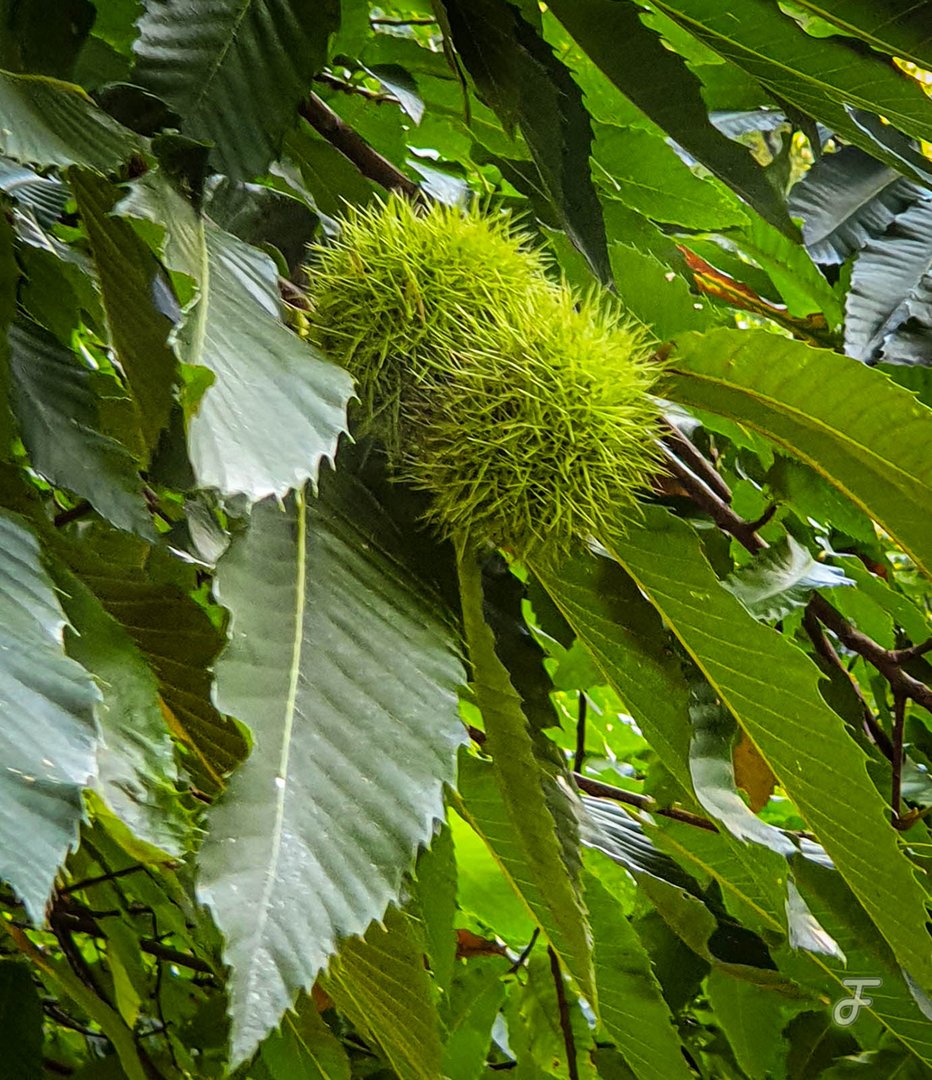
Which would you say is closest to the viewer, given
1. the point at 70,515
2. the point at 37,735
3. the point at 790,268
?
the point at 37,735

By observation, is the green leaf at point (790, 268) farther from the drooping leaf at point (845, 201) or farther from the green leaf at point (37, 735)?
the green leaf at point (37, 735)

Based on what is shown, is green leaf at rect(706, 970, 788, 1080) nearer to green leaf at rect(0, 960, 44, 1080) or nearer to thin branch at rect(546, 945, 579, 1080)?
thin branch at rect(546, 945, 579, 1080)

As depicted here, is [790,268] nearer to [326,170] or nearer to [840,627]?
[840,627]

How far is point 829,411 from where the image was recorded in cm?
61

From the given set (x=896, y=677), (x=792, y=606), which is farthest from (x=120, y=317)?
(x=896, y=677)

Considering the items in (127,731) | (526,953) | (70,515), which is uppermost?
(127,731)

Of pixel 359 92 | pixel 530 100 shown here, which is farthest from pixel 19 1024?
pixel 359 92

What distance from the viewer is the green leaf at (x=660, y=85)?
695mm

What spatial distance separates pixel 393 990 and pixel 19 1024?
0.36 metres

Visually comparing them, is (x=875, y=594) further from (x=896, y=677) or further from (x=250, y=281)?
(x=250, y=281)

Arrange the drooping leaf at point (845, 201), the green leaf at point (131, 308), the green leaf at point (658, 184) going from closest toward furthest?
the green leaf at point (131, 308) < the green leaf at point (658, 184) < the drooping leaf at point (845, 201)

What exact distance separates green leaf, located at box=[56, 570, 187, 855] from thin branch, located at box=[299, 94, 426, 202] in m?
0.48

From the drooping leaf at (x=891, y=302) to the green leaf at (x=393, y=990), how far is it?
2.02ft

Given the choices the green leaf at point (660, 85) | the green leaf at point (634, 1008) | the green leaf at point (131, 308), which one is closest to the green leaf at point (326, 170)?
the green leaf at point (660, 85)
